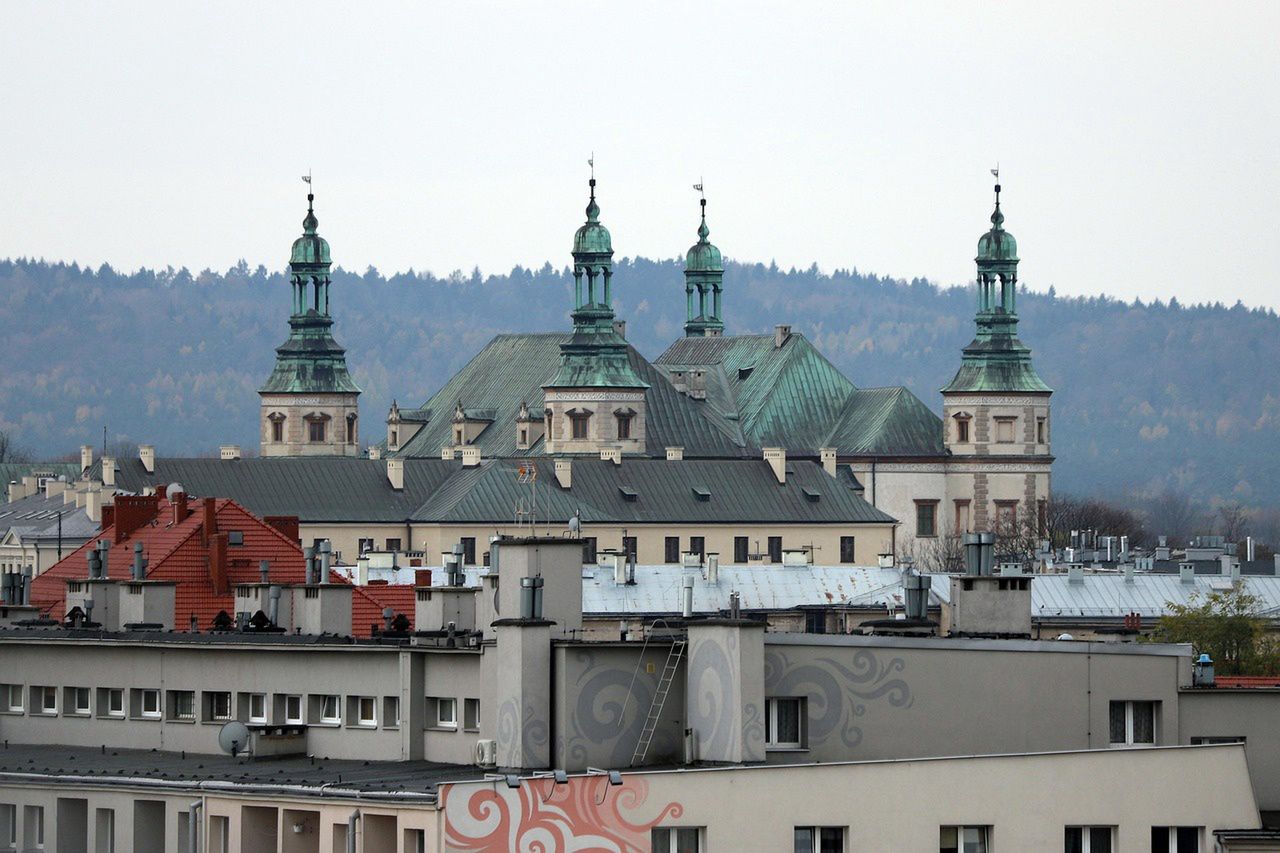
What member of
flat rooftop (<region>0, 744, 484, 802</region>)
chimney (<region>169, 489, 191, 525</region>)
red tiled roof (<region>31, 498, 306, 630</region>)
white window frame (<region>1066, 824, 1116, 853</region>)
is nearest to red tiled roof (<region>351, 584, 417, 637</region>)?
red tiled roof (<region>31, 498, 306, 630</region>)

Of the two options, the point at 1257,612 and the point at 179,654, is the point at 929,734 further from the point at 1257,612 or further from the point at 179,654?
the point at 1257,612

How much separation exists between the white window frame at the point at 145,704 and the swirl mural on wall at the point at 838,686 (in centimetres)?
914

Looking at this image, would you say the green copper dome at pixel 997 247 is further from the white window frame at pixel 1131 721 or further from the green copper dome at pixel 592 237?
the white window frame at pixel 1131 721

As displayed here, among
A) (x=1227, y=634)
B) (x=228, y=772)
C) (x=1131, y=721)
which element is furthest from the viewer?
(x=1227, y=634)

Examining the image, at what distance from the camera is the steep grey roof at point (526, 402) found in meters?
172

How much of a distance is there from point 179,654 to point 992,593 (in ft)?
31.3

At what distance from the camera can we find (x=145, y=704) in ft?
144

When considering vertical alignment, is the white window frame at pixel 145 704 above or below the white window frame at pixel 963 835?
above

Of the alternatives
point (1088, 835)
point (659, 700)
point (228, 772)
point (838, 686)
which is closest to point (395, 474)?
point (228, 772)

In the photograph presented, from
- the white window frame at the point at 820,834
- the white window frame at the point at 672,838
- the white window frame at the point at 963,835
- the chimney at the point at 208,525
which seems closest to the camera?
the white window frame at the point at 672,838

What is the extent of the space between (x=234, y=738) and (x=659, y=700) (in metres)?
5.75

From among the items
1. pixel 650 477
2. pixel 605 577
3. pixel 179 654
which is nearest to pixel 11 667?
pixel 179 654

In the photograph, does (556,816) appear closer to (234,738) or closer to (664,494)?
(234,738)

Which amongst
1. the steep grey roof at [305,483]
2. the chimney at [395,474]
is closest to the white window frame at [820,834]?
the steep grey roof at [305,483]
